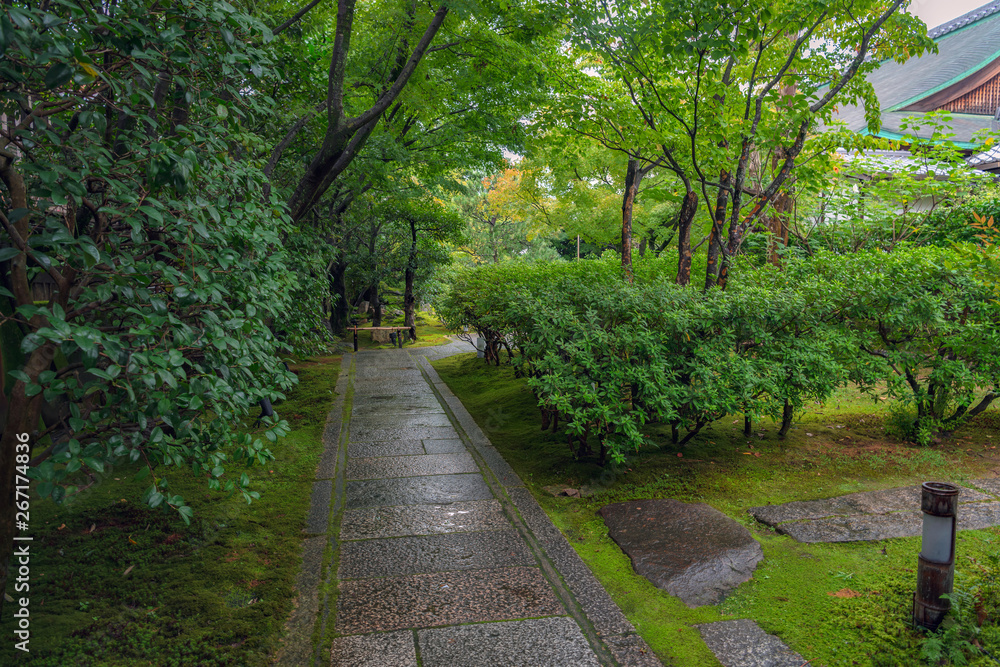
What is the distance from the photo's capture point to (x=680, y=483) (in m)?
5.22

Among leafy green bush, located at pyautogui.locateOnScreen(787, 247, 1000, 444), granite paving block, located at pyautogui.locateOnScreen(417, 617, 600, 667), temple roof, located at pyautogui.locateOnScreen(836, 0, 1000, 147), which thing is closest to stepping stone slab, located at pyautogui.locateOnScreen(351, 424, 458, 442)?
granite paving block, located at pyautogui.locateOnScreen(417, 617, 600, 667)

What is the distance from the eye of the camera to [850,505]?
4.65 meters

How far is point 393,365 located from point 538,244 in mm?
17186

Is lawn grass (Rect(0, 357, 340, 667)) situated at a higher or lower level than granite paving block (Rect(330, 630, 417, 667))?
higher

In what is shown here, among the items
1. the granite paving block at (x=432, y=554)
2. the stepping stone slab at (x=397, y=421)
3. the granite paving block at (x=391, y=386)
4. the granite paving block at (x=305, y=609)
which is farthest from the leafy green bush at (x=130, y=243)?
the granite paving block at (x=391, y=386)

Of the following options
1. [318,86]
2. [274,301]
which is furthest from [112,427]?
[318,86]

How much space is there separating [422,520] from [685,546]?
2069mm

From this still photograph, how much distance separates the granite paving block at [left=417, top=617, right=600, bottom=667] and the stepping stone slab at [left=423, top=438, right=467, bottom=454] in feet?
10.8

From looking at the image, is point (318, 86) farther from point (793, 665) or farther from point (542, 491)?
point (793, 665)

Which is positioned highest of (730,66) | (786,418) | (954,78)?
(954,78)

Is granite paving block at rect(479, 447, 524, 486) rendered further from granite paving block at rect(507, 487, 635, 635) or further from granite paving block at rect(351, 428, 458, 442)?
granite paving block at rect(351, 428, 458, 442)

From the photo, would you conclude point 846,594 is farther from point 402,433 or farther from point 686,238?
point 686,238

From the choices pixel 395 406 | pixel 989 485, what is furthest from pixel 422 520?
pixel 989 485

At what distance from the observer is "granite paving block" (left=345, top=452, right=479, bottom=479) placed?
577 cm
